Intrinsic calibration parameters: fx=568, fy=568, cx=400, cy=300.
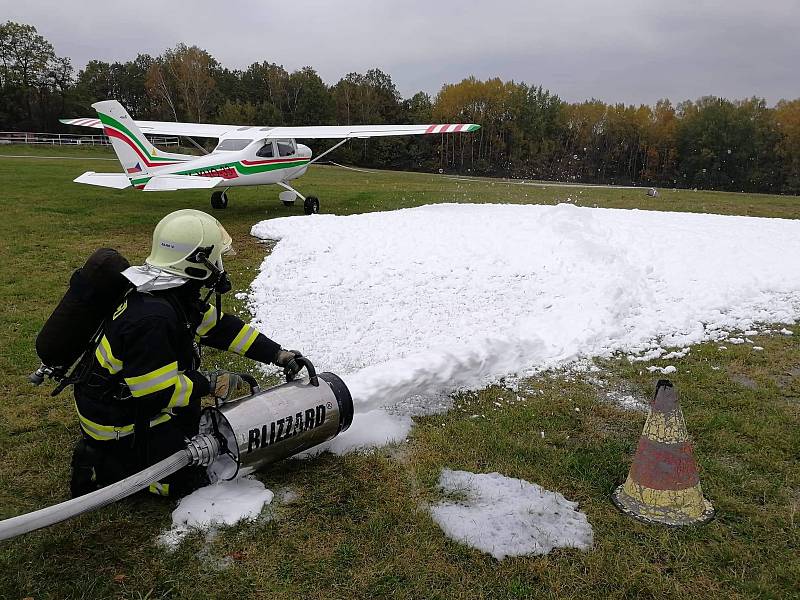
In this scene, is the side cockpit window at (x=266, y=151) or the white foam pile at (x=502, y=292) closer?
the white foam pile at (x=502, y=292)

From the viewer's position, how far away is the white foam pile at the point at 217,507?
3.18 m

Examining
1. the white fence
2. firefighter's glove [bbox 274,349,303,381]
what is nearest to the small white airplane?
firefighter's glove [bbox 274,349,303,381]

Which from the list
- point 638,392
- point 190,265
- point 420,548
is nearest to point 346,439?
point 420,548

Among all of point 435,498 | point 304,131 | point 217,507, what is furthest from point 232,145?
point 435,498

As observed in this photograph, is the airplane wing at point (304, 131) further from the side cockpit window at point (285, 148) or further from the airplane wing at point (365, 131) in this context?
the side cockpit window at point (285, 148)

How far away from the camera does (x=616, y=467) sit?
149 inches

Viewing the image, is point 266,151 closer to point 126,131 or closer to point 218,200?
point 218,200

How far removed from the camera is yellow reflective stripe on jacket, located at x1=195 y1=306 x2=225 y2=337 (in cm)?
379

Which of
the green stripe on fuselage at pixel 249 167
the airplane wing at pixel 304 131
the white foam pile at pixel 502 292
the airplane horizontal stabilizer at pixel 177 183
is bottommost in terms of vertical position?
the white foam pile at pixel 502 292

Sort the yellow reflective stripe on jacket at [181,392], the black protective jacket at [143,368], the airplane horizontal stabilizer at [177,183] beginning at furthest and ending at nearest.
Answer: the airplane horizontal stabilizer at [177,183] → the yellow reflective stripe on jacket at [181,392] → the black protective jacket at [143,368]

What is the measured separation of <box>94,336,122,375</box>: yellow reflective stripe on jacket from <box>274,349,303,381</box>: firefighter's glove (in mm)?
1046

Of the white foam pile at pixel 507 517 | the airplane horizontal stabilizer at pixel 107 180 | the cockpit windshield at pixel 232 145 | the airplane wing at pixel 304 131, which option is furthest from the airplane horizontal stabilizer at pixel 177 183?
the white foam pile at pixel 507 517

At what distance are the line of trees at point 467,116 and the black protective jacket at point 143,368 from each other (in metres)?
54.9

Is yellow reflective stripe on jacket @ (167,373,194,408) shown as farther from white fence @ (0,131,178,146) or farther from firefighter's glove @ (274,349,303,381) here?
white fence @ (0,131,178,146)
